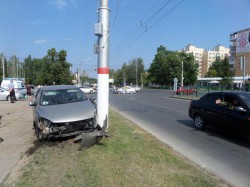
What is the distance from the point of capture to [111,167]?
5449mm

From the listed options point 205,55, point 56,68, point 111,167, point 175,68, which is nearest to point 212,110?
point 111,167

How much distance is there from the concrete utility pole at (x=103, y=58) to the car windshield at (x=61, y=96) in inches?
31.7

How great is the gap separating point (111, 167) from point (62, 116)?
2.69 meters

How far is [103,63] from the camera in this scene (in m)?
8.77

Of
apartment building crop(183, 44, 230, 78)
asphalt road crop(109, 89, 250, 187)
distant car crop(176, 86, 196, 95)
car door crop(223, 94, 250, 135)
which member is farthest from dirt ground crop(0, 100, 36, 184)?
apartment building crop(183, 44, 230, 78)

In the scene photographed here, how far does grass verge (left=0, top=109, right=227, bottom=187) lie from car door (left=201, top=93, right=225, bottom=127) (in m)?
2.93

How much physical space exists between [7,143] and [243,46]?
97895mm

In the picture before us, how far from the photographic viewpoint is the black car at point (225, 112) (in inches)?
319

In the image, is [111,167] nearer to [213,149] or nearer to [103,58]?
[213,149]

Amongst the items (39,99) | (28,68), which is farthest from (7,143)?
(28,68)

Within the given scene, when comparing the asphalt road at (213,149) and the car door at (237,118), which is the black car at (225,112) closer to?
the car door at (237,118)

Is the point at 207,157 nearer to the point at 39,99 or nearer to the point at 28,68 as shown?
the point at 39,99

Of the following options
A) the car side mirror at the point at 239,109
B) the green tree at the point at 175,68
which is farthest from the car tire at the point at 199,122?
the green tree at the point at 175,68

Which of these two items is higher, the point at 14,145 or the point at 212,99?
Result: the point at 212,99
